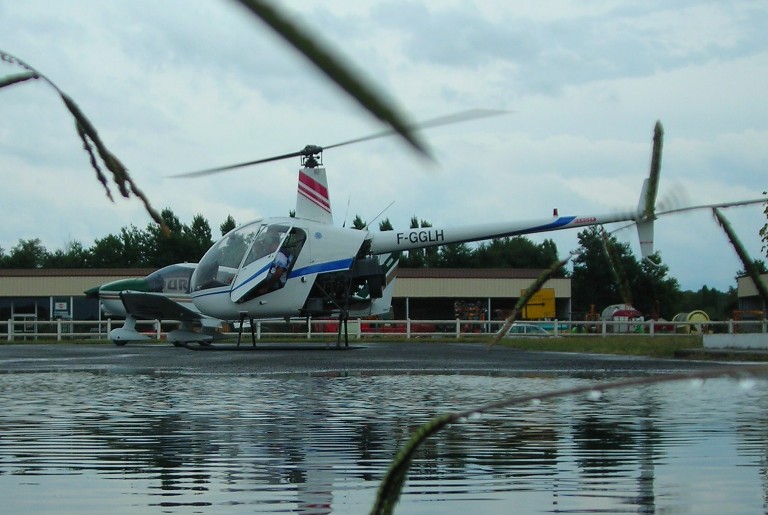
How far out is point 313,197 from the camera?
25594mm

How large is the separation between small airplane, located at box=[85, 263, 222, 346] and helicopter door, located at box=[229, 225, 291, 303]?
6.83ft

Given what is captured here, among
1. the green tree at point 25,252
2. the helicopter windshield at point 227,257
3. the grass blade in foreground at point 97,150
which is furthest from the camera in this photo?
the helicopter windshield at point 227,257

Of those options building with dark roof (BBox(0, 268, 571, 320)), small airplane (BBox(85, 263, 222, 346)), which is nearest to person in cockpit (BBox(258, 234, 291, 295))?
small airplane (BBox(85, 263, 222, 346))

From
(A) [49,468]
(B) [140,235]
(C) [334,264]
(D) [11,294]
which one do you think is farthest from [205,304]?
(D) [11,294]

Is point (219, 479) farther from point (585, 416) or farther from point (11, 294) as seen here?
point (11, 294)

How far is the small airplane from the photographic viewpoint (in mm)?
28031

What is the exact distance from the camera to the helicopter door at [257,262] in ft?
83.0

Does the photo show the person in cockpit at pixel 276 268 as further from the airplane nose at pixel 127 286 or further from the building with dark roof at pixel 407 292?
the building with dark roof at pixel 407 292

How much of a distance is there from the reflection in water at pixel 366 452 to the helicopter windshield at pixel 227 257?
14337mm

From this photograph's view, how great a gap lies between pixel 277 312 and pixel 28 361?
26.2 ft

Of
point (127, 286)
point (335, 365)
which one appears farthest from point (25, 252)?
point (127, 286)

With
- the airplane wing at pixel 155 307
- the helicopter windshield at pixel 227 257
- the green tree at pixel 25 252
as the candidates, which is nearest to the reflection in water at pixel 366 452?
the green tree at pixel 25 252

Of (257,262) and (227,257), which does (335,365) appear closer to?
(257,262)

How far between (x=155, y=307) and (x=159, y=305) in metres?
0.31
